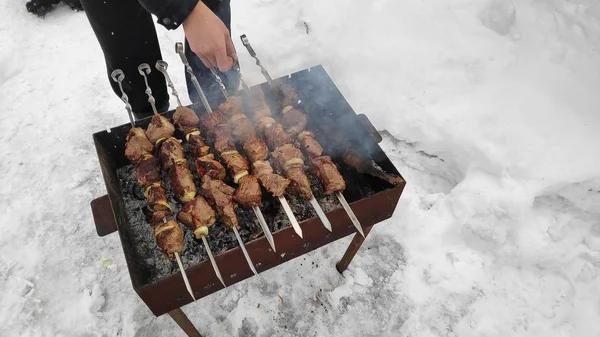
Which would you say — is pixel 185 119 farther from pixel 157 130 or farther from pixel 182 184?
pixel 182 184

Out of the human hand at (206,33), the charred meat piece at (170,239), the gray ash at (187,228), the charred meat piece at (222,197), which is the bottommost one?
the gray ash at (187,228)

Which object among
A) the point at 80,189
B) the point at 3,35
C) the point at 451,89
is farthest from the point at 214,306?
the point at 3,35

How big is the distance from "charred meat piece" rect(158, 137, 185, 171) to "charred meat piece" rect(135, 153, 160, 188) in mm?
56

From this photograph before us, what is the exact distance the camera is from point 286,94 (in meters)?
2.94

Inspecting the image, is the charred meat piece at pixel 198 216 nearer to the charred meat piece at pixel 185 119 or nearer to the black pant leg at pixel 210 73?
the charred meat piece at pixel 185 119

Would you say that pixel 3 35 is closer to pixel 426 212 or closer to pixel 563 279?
→ pixel 426 212

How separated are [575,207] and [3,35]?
6.88 metres

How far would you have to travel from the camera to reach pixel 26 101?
4.54 metres

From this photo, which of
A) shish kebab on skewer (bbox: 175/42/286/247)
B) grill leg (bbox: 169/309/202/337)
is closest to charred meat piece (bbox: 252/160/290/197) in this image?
shish kebab on skewer (bbox: 175/42/286/247)

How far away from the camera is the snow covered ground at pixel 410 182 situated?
122 inches

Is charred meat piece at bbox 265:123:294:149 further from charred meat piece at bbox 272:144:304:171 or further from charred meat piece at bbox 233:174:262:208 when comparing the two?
charred meat piece at bbox 233:174:262:208

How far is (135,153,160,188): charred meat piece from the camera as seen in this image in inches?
97.8

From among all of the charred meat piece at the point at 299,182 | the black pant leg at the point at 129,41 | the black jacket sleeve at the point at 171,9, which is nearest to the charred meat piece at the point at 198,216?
the charred meat piece at the point at 299,182

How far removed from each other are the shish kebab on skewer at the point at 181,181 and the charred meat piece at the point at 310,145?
77 cm
